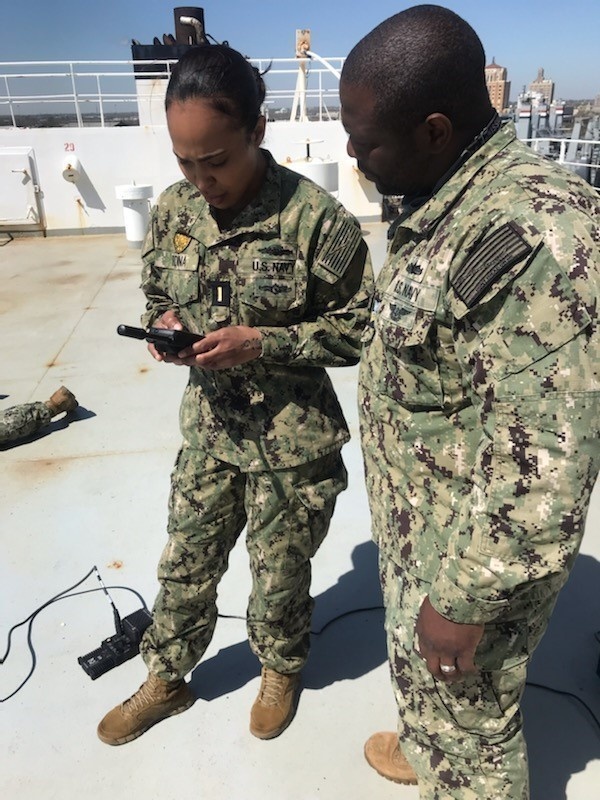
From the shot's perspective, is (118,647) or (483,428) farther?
(118,647)

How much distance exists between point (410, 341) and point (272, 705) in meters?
1.27

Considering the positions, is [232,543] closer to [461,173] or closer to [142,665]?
[142,665]

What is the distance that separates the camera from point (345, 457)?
10.7ft

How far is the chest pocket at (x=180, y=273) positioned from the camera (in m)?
1.57

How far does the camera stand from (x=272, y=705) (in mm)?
1810

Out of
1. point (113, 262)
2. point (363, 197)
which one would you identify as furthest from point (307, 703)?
point (363, 197)

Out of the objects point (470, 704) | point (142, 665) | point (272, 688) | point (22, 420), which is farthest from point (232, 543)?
point (22, 420)

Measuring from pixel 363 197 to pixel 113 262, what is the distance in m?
3.82

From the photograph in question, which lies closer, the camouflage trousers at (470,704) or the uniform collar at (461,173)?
the uniform collar at (461,173)

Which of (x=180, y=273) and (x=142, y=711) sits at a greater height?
(x=180, y=273)

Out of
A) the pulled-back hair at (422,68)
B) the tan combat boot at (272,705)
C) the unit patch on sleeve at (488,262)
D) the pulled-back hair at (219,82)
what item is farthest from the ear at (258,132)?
the tan combat boot at (272,705)

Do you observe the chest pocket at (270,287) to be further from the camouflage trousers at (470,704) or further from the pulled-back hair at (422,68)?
the camouflage trousers at (470,704)

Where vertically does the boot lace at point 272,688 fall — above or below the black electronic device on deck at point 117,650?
above

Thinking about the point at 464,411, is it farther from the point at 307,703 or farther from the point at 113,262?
the point at 113,262
